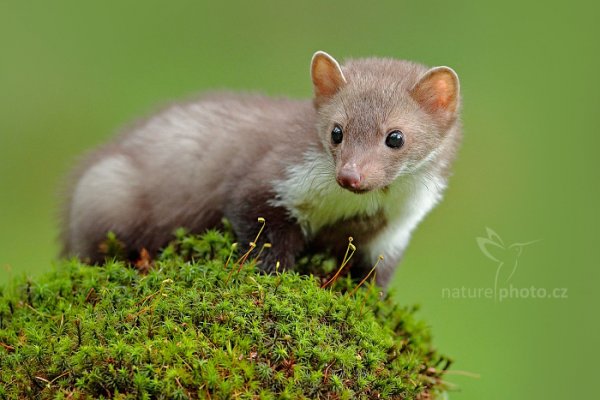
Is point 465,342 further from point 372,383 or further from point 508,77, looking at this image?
point 372,383

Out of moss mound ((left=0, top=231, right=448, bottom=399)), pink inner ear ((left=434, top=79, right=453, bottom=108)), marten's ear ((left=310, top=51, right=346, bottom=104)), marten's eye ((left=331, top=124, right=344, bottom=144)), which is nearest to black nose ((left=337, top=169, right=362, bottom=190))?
marten's eye ((left=331, top=124, right=344, bottom=144))

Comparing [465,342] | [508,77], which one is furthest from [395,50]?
[465,342]

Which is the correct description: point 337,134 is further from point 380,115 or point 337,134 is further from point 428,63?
point 428,63

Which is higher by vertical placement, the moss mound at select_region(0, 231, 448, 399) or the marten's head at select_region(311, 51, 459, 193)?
the marten's head at select_region(311, 51, 459, 193)

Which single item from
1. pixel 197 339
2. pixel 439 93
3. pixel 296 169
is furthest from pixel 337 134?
pixel 197 339

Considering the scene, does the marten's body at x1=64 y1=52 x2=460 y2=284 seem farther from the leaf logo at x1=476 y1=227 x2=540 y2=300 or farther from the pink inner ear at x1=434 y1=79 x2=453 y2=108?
the leaf logo at x1=476 y1=227 x2=540 y2=300

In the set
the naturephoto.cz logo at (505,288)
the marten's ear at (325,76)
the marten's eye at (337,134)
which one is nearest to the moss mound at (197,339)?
the marten's eye at (337,134)

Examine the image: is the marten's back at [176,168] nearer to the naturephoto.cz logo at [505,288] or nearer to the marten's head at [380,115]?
the marten's head at [380,115]
